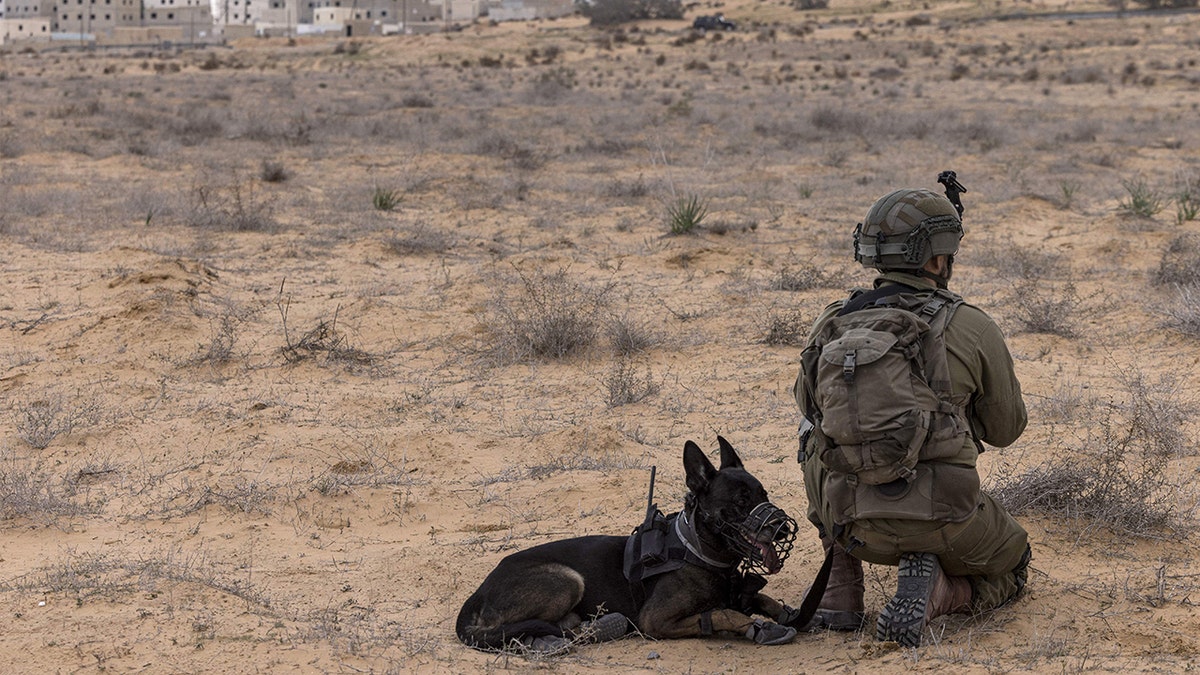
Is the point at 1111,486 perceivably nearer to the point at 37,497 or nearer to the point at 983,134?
the point at 37,497

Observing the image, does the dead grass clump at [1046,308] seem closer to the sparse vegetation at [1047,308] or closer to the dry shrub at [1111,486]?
the sparse vegetation at [1047,308]

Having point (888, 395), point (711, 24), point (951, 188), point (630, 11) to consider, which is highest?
point (630, 11)

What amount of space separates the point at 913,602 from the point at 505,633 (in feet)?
4.38

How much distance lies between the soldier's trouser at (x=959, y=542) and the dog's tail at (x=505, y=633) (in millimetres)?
1008

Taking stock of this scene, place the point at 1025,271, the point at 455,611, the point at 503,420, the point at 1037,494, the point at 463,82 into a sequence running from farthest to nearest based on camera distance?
1. the point at 463,82
2. the point at 1025,271
3. the point at 503,420
4. the point at 1037,494
5. the point at 455,611

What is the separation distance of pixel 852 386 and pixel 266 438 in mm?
3911

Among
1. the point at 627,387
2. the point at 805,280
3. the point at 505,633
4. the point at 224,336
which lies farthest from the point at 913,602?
the point at 805,280

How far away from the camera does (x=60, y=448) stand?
647 centimetres

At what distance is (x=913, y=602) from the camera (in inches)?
151

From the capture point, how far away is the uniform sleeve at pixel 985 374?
3797mm

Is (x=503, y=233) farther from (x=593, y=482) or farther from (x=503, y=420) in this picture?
(x=593, y=482)

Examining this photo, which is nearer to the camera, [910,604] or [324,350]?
[910,604]

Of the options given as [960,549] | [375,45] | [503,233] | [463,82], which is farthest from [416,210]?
[375,45]

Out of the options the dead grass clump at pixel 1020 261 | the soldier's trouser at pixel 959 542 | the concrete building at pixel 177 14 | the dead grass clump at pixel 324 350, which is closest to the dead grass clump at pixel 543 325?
the dead grass clump at pixel 324 350
